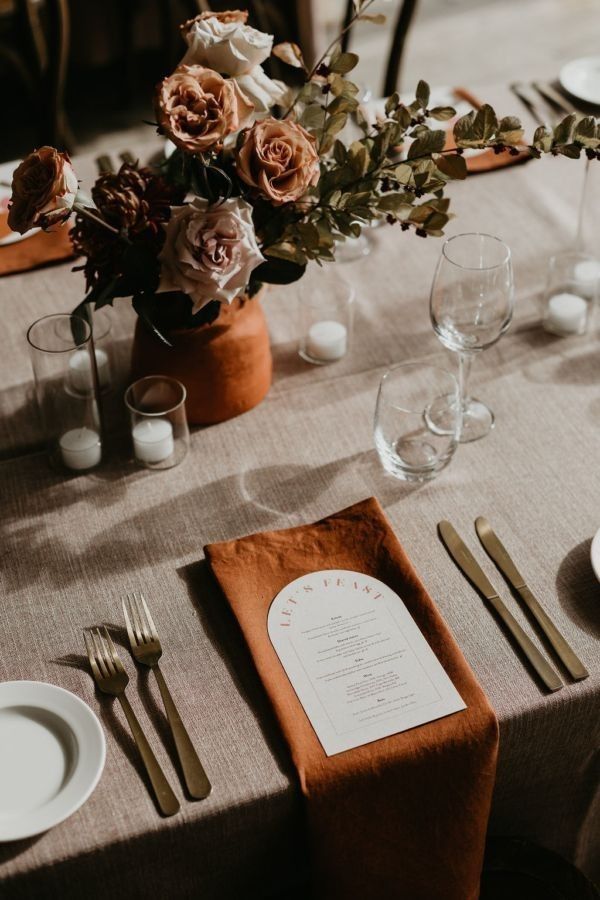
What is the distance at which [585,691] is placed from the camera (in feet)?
3.32

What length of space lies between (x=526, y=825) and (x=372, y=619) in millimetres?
318

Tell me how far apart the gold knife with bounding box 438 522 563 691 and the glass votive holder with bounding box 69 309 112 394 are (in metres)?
0.49

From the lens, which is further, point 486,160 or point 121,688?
point 486,160

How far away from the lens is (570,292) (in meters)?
1.53

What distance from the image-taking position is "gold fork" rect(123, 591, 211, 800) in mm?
926

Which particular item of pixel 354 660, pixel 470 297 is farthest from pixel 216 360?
pixel 354 660

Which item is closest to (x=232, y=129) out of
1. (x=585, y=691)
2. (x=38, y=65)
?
(x=585, y=691)

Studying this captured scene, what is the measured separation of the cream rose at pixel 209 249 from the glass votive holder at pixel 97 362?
176 millimetres

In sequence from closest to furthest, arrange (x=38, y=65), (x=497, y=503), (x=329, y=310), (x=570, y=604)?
1. (x=570, y=604)
2. (x=497, y=503)
3. (x=329, y=310)
4. (x=38, y=65)

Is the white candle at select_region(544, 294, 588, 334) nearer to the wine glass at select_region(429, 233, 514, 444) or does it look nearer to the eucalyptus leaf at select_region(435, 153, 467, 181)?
the wine glass at select_region(429, 233, 514, 444)

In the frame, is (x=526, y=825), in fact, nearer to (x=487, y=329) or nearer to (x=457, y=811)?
(x=457, y=811)

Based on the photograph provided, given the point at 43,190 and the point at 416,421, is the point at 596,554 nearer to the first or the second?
the point at 416,421

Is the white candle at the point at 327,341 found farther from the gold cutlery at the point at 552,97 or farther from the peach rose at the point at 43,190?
the gold cutlery at the point at 552,97

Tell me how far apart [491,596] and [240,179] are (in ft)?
1.82
